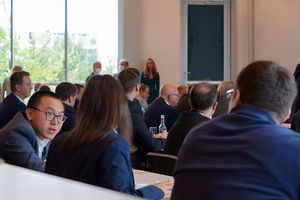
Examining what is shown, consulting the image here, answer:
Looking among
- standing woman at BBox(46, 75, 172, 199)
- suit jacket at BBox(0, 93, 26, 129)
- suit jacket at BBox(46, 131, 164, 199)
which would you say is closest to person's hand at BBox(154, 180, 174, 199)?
standing woman at BBox(46, 75, 172, 199)

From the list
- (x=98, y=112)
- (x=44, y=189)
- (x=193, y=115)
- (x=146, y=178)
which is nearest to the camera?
(x=44, y=189)

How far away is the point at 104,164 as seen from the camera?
7.70 ft

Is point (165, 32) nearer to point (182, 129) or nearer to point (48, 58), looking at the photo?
point (48, 58)

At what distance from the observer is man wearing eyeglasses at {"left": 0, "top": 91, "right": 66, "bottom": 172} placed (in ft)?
10.1

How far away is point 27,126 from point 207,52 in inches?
364

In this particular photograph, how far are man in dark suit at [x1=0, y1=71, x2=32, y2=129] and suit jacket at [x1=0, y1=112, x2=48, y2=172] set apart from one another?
2.13m

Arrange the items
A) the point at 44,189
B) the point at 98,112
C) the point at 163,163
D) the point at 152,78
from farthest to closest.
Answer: the point at 152,78, the point at 163,163, the point at 98,112, the point at 44,189

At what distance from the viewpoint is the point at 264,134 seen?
1651 mm

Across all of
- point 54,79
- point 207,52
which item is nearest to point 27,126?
point 54,79

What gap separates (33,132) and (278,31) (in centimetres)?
898

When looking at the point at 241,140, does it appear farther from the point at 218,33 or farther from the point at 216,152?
the point at 218,33

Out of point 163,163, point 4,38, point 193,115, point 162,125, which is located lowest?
point 163,163

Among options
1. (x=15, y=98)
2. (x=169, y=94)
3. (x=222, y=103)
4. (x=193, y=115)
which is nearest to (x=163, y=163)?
(x=193, y=115)

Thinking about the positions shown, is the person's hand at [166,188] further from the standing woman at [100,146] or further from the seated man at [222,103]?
the seated man at [222,103]
